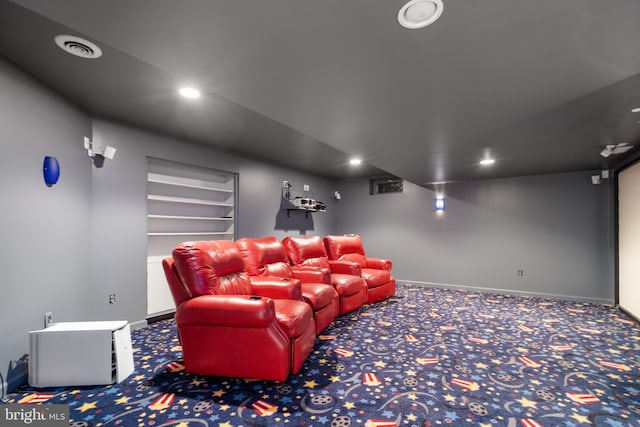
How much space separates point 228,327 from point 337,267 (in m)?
2.50

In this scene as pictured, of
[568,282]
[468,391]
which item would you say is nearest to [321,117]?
[468,391]

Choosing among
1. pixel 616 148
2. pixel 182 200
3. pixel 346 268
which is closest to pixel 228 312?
pixel 182 200

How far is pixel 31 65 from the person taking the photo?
83.7 inches

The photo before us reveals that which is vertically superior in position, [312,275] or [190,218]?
[190,218]

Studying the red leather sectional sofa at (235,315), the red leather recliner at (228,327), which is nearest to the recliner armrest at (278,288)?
the red leather sectional sofa at (235,315)

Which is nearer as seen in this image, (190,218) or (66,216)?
(66,216)

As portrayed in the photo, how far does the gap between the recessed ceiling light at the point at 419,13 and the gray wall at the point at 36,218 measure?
2747 mm

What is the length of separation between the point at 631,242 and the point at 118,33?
5.84 metres

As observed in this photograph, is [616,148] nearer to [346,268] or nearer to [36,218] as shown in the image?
[346,268]

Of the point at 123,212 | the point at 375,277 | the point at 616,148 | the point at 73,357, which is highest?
the point at 616,148

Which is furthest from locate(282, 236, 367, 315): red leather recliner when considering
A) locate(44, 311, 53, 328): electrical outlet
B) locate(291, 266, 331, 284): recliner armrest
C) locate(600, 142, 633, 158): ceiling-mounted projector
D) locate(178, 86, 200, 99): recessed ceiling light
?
locate(600, 142, 633, 158): ceiling-mounted projector

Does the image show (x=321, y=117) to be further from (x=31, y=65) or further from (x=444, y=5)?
(x=31, y=65)

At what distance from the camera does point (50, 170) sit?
2406 millimetres

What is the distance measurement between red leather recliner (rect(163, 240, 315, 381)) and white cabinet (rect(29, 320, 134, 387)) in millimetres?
519
